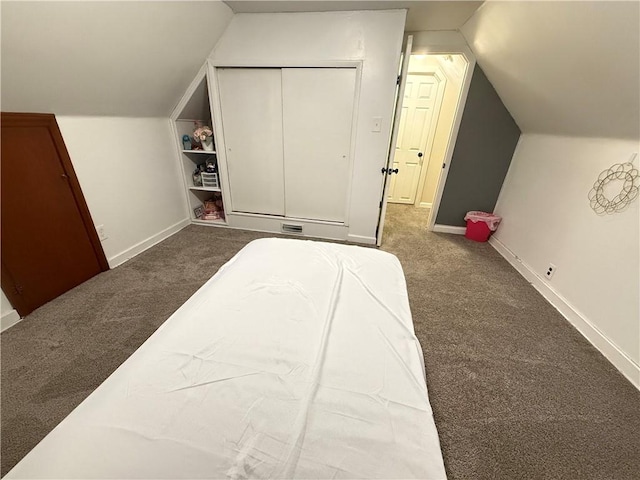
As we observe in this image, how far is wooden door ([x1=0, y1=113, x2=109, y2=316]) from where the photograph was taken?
1.70 m

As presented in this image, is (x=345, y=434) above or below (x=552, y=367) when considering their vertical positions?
above

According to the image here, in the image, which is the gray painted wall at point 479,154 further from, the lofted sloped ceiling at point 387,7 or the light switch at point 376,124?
the light switch at point 376,124

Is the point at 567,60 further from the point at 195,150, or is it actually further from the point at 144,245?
the point at 144,245

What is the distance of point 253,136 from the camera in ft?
9.55

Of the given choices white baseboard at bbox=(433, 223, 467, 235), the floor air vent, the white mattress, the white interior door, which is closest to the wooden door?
the white mattress

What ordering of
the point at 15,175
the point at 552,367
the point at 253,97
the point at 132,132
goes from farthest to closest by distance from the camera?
the point at 253,97
the point at 132,132
the point at 15,175
the point at 552,367

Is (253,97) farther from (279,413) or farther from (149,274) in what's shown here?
(279,413)

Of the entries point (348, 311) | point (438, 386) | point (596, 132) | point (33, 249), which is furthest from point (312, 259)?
point (596, 132)

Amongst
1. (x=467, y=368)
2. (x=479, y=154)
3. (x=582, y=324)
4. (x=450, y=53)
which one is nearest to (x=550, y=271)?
(x=582, y=324)

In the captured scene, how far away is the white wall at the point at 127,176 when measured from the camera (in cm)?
216

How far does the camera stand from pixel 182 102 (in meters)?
2.89

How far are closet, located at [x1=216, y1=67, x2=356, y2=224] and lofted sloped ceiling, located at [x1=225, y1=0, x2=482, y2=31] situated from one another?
47 cm

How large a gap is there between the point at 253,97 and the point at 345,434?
3.01 metres

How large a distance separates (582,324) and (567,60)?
5.99 feet
